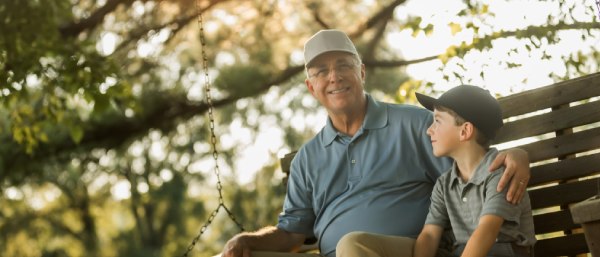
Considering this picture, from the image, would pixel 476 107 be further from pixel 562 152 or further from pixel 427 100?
pixel 562 152

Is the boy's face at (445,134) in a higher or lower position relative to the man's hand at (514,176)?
higher

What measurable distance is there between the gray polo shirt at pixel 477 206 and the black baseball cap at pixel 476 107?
0.09 m

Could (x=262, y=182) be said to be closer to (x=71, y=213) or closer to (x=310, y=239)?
(x=71, y=213)

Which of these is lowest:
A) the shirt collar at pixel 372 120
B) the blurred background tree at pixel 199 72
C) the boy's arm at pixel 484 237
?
the boy's arm at pixel 484 237

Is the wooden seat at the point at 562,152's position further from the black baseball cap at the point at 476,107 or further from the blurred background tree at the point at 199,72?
the blurred background tree at the point at 199,72

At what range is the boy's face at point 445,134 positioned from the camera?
345cm

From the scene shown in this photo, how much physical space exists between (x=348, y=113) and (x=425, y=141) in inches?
15.4

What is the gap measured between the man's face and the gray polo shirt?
0.68 meters

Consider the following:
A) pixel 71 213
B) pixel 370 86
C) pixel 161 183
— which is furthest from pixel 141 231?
pixel 370 86

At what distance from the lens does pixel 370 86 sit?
12.5 m

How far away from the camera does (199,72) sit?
48.0 ft

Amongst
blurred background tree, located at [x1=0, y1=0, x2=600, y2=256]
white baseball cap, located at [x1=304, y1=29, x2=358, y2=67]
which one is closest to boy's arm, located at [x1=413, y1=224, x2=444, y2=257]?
white baseball cap, located at [x1=304, y1=29, x2=358, y2=67]

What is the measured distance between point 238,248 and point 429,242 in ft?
2.29

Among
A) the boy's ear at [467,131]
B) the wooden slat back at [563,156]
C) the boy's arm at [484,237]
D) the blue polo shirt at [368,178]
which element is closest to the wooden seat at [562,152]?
the wooden slat back at [563,156]
